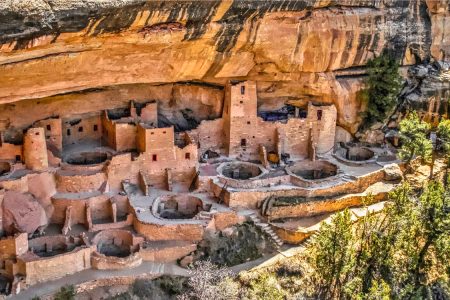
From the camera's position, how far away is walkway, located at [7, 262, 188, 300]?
1931 centimetres

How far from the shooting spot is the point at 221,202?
915 inches

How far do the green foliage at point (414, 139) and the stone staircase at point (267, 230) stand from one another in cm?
624

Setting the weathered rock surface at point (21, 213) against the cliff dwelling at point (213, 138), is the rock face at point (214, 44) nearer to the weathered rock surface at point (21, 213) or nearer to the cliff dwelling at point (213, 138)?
the cliff dwelling at point (213, 138)

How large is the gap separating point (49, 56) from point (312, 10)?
367 inches

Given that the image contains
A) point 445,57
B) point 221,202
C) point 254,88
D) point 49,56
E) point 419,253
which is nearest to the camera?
point 49,56

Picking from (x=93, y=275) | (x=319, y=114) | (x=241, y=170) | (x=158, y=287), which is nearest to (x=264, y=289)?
(x=158, y=287)

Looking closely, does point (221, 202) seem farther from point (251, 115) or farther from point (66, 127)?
point (66, 127)

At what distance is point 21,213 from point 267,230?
26.0 feet

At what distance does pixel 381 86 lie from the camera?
2639cm

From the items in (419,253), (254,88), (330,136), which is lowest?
(419,253)

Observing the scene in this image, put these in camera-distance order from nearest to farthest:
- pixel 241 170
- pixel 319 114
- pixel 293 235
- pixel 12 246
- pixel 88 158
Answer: pixel 12 246 < pixel 293 235 < pixel 88 158 < pixel 241 170 < pixel 319 114

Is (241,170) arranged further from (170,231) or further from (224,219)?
(170,231)

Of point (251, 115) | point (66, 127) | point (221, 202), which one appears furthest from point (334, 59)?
point (66, 127)

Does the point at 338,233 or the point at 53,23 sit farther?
the point at 338,233
